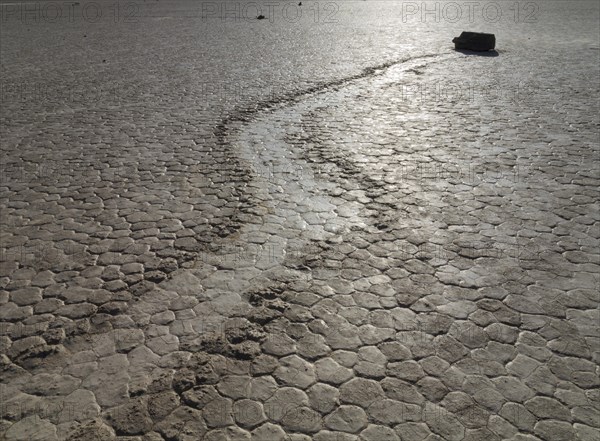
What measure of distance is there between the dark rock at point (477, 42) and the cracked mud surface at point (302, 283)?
4852 mm

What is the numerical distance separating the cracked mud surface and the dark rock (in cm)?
485

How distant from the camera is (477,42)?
1016 centimetres

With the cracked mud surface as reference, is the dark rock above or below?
above

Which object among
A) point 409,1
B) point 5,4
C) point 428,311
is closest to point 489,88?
point 428,311

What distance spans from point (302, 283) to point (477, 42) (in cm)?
860

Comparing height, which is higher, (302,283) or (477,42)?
(477,42)

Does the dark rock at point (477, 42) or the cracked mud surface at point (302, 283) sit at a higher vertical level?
the dark rock at point (477, 42)

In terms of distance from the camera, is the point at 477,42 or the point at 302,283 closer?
the point at 302,283

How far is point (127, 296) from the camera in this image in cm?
307

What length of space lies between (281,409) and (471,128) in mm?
4411

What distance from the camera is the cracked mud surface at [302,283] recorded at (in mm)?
2305

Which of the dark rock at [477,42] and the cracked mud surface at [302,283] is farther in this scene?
the dark rock at [477,42]

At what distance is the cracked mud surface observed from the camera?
2305 mm

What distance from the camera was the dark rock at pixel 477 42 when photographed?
10156mm
